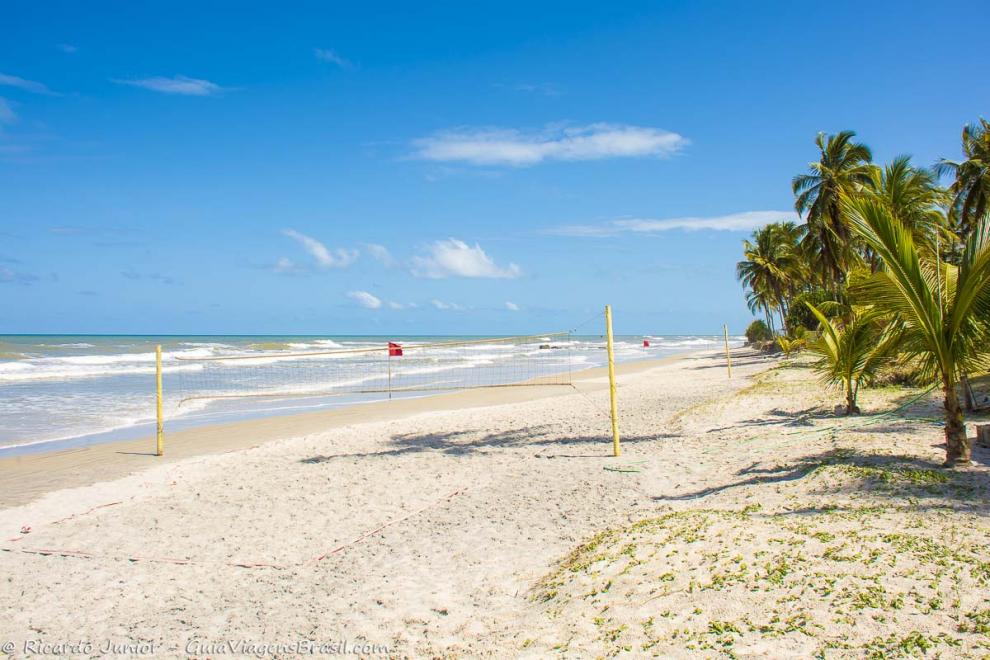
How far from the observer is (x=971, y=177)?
26.8m

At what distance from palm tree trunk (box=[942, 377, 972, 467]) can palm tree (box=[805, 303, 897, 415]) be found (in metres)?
0.95

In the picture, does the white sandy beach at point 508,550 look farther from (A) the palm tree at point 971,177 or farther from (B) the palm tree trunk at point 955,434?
(A) the palm tree at point 971,177

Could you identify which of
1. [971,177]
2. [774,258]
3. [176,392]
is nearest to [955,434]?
[176,392]

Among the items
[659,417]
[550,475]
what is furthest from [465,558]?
[659,417]

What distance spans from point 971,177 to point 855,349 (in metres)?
23.7

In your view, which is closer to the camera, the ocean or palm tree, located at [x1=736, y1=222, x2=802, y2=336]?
the ocean

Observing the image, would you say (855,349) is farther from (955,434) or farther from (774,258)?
(774,258)

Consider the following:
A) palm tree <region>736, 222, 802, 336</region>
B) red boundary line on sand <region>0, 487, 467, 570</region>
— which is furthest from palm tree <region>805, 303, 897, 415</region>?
palm tree <region>736, 222, 802, 336</region>

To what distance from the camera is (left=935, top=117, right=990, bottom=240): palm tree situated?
85.9 ft

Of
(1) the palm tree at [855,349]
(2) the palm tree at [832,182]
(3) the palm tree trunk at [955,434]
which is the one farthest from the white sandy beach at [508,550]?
(2) the palm tree at [832,182]

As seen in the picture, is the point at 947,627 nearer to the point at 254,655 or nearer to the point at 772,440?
the point at 254,655

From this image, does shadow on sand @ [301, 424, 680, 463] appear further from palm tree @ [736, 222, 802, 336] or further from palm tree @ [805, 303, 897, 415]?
palm tree @ [736, 222, 802, 336]

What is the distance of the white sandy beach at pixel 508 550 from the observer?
3594 mm

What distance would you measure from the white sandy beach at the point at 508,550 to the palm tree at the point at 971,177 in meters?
23.4
